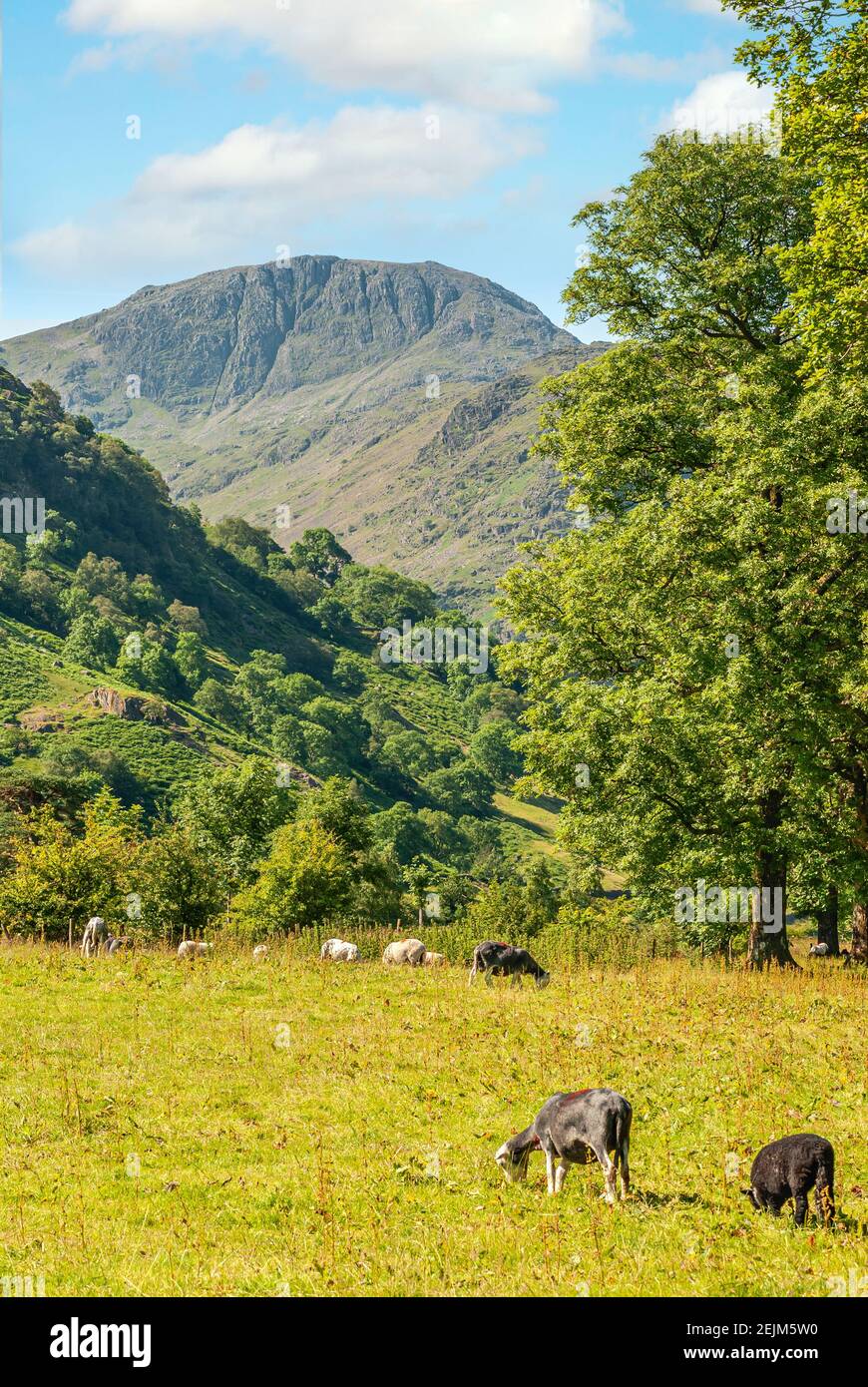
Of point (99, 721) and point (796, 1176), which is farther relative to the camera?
point (99, 721)

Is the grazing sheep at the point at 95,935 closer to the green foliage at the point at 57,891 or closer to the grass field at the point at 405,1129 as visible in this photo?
the green foliage at the point at 57,891

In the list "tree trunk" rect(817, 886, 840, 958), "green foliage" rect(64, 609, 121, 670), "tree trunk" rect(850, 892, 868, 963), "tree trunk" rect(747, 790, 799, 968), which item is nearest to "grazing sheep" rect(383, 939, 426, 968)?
"tree trunk" rect(747, 790, 799, 968)

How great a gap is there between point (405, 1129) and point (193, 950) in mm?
15096

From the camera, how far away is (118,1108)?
13.7m

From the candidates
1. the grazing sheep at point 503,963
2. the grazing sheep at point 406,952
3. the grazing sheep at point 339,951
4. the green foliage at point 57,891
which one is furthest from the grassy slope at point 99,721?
the grazing sheep at point 503,963

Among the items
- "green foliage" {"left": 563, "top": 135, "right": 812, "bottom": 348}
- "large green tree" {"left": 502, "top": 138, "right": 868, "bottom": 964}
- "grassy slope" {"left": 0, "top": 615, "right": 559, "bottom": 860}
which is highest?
"green foliage" {"left": 563, "top": 135, "right": 812, "bottom": 348}

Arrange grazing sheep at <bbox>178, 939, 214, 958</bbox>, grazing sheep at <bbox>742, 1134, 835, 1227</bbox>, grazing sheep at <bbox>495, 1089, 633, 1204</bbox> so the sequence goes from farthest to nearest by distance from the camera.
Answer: grazing sheep at <bbox>178, 939, 214, 958</bbox>, grazing sheep at <bbox>495, 1089, 633, 1204</bbox>, grazing sheep at <bbox>742, 1134, 835, 1227</bbox>

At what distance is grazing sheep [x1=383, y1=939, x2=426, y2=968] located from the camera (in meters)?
26.5

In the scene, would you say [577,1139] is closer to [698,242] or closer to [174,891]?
[698,242]

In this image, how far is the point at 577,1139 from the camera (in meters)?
10.3

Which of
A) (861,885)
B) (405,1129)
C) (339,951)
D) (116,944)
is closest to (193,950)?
(116,944)

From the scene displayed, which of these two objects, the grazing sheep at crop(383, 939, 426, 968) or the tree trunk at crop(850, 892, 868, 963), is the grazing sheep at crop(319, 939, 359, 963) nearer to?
the grazing sheep at crop(383, 939, 426, 968)

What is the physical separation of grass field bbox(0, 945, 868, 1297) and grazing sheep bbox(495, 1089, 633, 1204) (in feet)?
0.81
